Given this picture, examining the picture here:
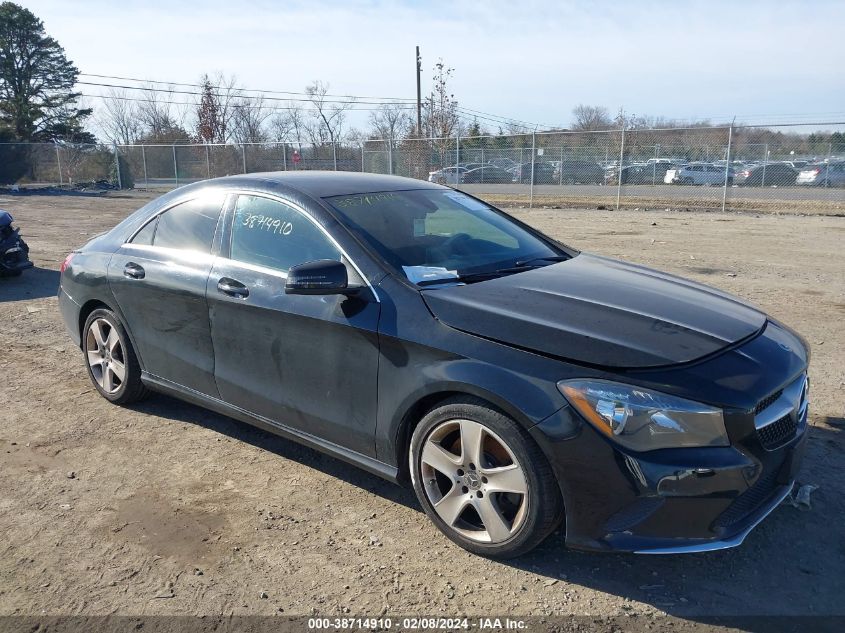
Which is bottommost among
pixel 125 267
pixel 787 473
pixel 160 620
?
pixel 160 620

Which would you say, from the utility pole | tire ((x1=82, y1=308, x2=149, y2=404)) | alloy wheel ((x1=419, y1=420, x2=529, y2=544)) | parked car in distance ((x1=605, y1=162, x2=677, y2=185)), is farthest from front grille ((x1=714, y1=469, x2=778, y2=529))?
the utility pole

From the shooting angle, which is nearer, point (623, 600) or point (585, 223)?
point (623, 600)

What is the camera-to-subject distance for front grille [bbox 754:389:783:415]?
2771mm

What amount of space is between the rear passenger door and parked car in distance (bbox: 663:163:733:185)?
837 inches

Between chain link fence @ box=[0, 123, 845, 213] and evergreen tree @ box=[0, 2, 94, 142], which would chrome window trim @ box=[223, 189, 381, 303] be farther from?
evergreen tree @ box=[0, 2, 94, 142]

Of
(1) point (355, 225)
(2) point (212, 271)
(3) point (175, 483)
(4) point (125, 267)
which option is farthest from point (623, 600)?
(4) point (125, 267)

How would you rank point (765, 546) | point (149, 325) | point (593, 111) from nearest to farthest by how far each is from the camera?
point (765, 546)
point (149, 325)
point (593, 111)

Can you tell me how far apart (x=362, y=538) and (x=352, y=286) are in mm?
1190

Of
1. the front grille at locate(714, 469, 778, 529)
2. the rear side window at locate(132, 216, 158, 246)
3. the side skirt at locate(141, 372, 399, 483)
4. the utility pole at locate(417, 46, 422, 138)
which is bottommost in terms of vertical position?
the side skirt at locate(141, 372, 399, 483)

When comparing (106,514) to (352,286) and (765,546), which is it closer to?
(352,286)

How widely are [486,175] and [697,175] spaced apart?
7.41m

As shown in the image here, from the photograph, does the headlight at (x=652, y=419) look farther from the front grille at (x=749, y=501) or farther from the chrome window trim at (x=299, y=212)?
the chrome window trim at (x=299, y=212)

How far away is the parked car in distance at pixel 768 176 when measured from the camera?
72.1 ft

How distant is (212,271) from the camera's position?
4070 millimetres
